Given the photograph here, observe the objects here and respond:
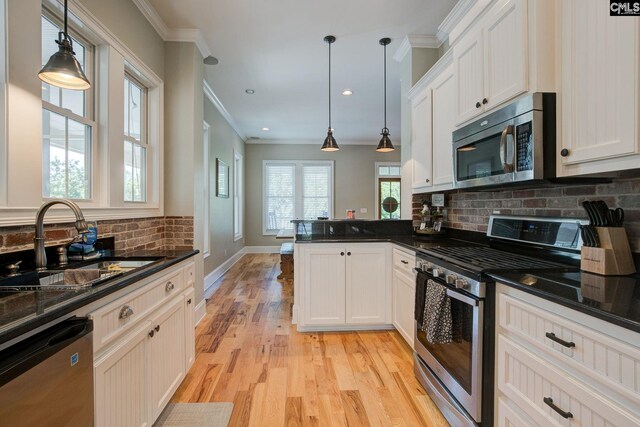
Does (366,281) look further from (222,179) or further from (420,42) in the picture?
(222,179)

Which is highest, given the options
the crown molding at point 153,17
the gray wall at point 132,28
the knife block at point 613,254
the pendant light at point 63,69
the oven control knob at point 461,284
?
the crown molding at point 153,17

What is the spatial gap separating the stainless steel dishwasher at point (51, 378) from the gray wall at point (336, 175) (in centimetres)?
685

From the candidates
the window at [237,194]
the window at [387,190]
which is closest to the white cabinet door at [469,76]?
the window at [237,194]

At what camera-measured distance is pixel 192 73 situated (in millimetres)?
3018

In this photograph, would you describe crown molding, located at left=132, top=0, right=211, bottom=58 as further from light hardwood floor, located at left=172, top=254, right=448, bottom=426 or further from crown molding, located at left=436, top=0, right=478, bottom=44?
light hardwood floor, located at left=172, top=254, right=448, bottom=426

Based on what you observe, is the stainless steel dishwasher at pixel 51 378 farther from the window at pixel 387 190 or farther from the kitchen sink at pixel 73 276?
the window at pixel 387 190

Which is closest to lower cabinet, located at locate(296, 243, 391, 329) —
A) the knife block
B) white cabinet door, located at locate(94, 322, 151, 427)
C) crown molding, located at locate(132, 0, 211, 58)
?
white cabinet door, located at locate(94, 322, 151, 427)

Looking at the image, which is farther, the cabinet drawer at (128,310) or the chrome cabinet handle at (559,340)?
the cabinet drawer at (128,310)

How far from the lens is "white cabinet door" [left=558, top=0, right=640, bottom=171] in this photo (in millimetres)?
1088

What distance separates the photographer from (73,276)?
1.51 meters

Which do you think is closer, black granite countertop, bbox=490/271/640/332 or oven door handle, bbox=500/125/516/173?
black granite countertop, bbox=490/271/640/332

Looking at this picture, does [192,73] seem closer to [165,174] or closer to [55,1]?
[165,174]

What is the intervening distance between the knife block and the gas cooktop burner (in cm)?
18

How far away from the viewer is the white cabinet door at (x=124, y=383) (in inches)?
44.5
